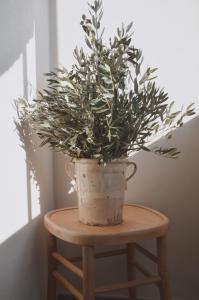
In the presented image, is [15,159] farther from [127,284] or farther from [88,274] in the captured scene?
[127,284]

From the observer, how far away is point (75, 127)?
1.11 m

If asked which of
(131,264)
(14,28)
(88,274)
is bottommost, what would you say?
(131,264)

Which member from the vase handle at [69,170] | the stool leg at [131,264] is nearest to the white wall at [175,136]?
the stool leg at [131,264]

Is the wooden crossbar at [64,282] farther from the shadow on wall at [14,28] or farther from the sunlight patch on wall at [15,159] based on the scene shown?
the shadow on wall at [14,28]

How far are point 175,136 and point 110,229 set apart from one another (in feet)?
2.00

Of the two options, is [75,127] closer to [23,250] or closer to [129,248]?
[23,250]

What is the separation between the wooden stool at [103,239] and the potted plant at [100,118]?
0.09 metres

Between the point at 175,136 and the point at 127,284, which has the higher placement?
the point at 175,136

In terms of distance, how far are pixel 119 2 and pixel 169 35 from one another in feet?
0.96

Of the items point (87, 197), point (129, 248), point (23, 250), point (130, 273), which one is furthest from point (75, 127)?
point (130, 273)

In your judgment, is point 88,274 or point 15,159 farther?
point 15,159

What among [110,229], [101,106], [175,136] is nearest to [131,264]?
[110,229]

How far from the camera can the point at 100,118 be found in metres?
1.08

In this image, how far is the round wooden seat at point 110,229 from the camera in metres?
1.03
